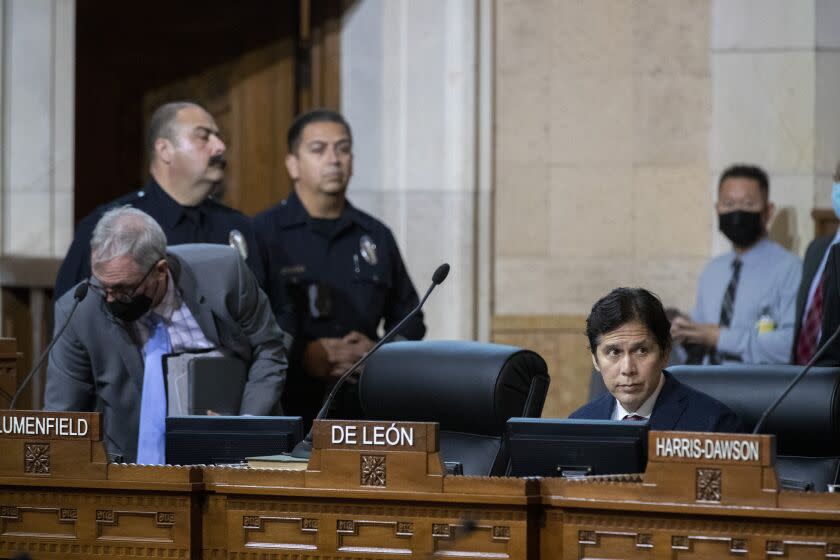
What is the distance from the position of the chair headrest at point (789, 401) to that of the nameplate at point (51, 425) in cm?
154

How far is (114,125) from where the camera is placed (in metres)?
7.75

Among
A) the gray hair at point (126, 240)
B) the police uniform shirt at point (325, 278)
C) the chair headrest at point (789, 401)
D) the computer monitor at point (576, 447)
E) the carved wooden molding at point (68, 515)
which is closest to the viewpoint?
the computer monitor at point (576, 447)

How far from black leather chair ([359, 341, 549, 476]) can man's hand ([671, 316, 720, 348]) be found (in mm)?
2214

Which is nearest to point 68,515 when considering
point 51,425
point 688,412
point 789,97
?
point 51,425

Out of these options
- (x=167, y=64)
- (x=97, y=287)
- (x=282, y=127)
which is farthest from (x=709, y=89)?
(x=97, y=287)

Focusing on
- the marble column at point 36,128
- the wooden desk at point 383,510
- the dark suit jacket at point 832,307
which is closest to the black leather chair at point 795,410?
the dark suit jacket at point 832,307

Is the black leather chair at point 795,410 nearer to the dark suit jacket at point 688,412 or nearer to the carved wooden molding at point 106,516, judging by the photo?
the dark suit jacket at point 688,412

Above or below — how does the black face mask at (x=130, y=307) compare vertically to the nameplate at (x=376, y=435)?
above

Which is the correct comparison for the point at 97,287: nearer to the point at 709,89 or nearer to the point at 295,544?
the point at 295,544

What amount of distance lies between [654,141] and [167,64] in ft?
7.99

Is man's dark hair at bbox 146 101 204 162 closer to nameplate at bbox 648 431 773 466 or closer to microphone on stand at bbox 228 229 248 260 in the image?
microphone on stand at bbox 228 229 248 260

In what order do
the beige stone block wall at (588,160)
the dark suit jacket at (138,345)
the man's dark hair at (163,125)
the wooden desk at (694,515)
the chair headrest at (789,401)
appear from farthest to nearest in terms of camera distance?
the beige stone block wall at (588,160) → the man's dark hair at (163,125) → the dark suit jacket at (138,345) → the chair headrest at (789,401) → the wooden desk at (694,515)

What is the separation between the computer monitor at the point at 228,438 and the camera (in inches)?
144

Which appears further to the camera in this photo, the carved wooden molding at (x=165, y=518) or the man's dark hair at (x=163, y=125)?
the man's dark hair at (x=163, y=125)
